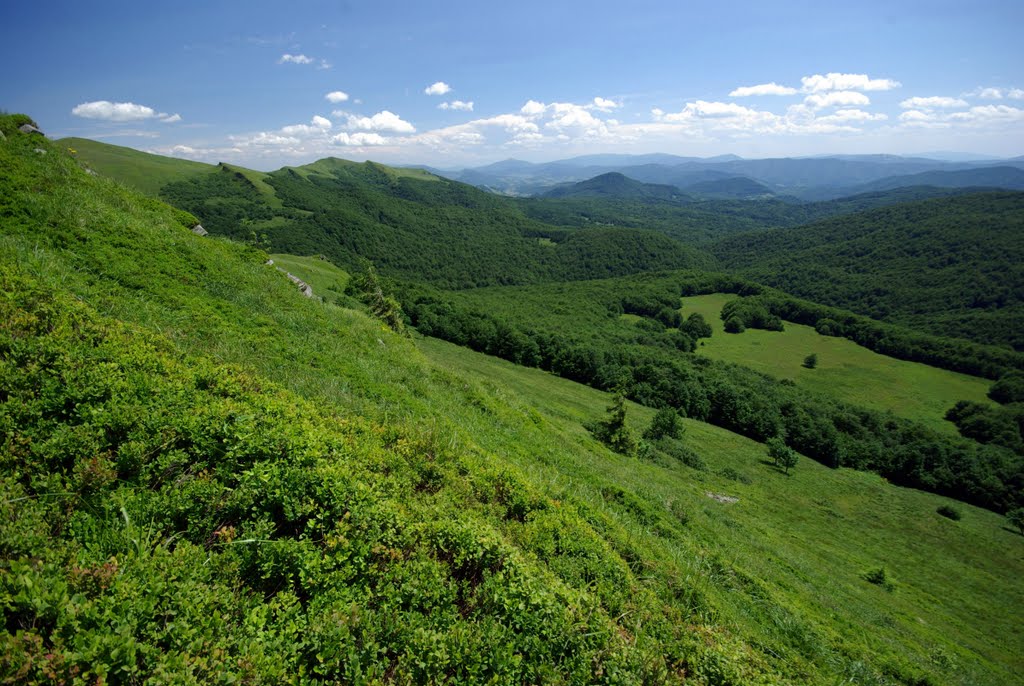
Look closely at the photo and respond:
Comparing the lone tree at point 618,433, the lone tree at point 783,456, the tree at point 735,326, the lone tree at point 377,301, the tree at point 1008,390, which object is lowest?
the tree at point 1008,390

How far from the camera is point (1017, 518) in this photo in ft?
164

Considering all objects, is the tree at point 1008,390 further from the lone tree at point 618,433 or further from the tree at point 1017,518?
the lone tree at point 618,433

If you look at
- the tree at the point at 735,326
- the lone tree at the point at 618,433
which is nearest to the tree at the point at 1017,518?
the lone tree at the point at 618,433

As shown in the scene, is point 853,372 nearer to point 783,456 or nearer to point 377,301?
point 783,456

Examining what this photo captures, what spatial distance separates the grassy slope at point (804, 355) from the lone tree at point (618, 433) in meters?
70.4

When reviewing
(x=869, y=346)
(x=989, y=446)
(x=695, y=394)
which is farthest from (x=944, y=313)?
(x=695, y=394)

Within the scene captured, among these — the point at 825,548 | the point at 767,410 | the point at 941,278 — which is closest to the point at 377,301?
the point at 825,548

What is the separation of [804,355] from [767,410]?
53904 millimetres

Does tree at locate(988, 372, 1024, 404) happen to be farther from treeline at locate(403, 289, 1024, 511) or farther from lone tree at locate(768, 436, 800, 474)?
lone tree at locate(768, 436, 800, 474)

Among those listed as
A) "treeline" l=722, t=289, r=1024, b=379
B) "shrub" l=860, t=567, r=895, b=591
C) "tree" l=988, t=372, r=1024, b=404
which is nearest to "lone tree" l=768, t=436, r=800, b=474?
"shrub" l=860, t=567, r=895, b=591

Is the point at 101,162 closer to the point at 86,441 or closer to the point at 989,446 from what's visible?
the point at 86,441

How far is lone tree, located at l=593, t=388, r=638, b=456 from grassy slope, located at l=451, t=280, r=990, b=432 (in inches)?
2770

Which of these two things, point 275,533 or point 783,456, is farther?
point 783,456

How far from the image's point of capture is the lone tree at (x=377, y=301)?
39000mm
